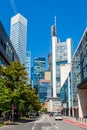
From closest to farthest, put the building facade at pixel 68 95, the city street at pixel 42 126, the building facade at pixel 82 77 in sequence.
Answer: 1. the city street at pixel 42 126
2. the building facade at pixel 82 77
3. the building facade at pixel 68 95

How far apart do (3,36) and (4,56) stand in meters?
5.93

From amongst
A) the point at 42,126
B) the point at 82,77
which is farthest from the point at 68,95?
the point at 42,126

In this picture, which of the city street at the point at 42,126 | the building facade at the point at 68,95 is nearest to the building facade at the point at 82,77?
the building facade at the point at 68,95

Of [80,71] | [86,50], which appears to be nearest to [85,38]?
[86,50]

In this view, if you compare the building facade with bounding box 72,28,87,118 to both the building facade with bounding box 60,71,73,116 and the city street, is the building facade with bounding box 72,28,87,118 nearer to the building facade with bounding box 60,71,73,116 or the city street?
the building facade with bounding box 60,71,73,116

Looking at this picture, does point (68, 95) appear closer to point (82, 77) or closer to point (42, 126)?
point (82, 77)

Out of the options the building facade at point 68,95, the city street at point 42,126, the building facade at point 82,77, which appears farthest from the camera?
the building facade at point 68,95

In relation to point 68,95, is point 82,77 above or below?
above

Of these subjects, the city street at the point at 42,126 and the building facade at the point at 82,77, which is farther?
the building facade at the point at 82,77

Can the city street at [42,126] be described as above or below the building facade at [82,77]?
below

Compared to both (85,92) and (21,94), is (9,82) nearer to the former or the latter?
(21,94)

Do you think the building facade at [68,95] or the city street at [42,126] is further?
the building facade at [68,95]

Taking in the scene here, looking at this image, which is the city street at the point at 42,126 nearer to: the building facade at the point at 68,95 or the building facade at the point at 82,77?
the building facade at the point at 82,77

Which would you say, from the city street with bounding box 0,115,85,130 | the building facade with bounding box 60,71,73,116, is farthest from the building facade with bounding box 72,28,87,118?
the city street with bounding box 0,115,85,130
